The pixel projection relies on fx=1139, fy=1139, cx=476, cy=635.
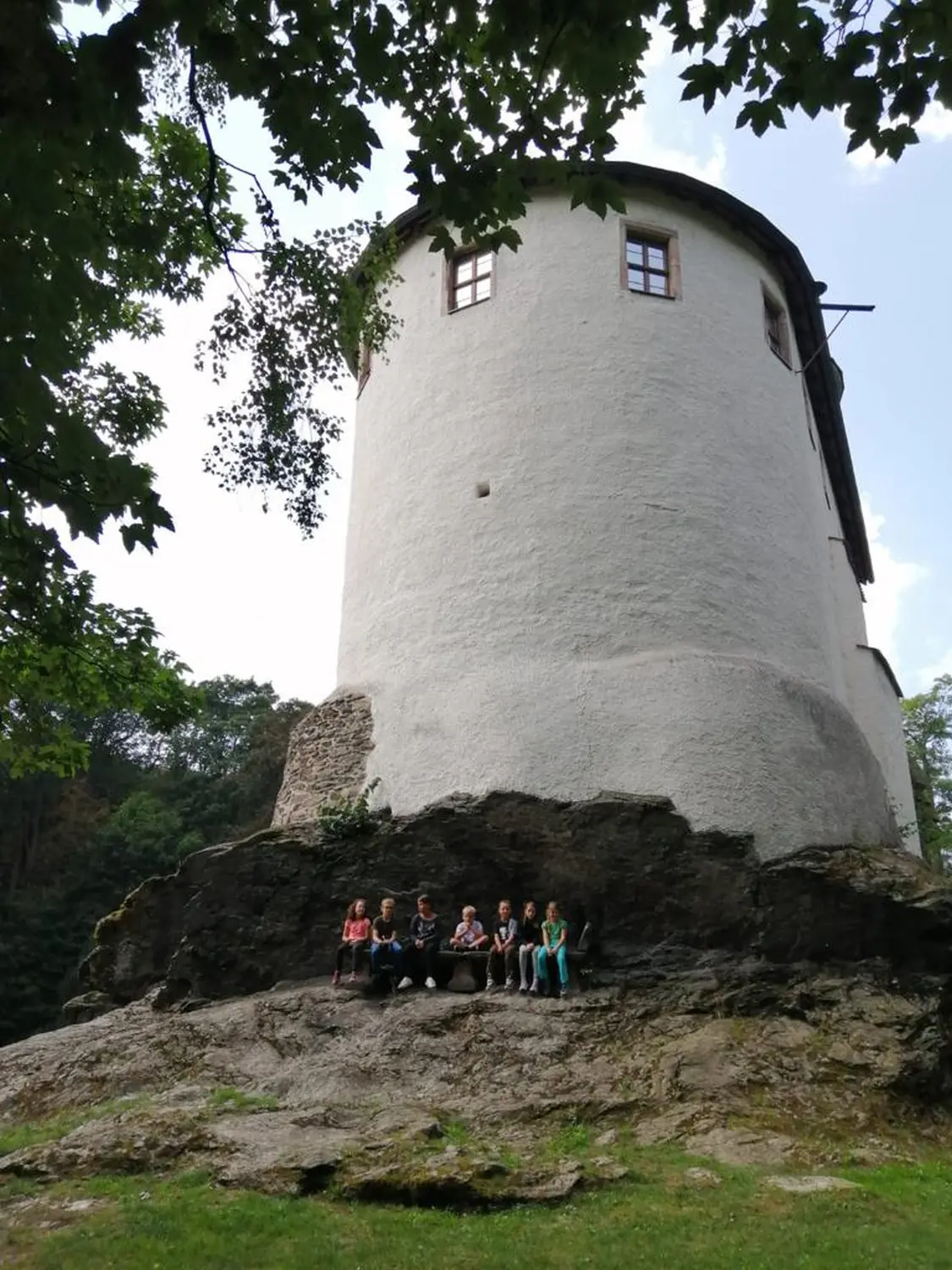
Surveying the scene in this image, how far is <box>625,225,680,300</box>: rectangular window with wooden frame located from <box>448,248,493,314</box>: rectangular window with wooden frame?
6.88ft

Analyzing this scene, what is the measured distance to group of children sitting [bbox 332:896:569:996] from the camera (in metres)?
11.2

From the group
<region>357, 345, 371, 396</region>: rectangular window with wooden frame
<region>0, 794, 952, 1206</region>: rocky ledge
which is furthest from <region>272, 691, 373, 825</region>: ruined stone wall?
<region>357, 345, 371, 396</region>: rectangular window with wooden frame

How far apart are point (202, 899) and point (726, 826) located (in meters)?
6.05

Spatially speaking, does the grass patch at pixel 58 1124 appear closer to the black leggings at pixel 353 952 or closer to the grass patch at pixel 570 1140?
the black leggings at pixel 353 952

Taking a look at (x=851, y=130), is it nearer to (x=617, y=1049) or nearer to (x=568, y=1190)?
(x=568, y=1190)

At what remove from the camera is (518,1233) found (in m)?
6.75

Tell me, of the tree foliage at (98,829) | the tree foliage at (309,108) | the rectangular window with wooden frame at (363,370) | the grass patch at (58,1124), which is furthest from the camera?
the tree foliage at (98,829)

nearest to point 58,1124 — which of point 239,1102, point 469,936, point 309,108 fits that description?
point 239,1102

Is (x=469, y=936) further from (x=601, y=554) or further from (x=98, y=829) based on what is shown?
(x=98, y=829)

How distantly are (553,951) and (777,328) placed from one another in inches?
459

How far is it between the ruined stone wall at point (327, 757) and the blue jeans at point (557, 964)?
3970mm

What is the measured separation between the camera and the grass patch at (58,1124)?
30.3 ft


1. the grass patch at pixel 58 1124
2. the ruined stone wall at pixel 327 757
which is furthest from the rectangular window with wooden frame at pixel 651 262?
the grass patch at pixel 58 1124

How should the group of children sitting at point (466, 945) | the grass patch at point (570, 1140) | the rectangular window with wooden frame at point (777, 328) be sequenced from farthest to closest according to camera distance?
the rectangular window with wooden frame at point (777, 328), the group of children sitting at point (466, 945), the grass patch at point (570, 1140)
